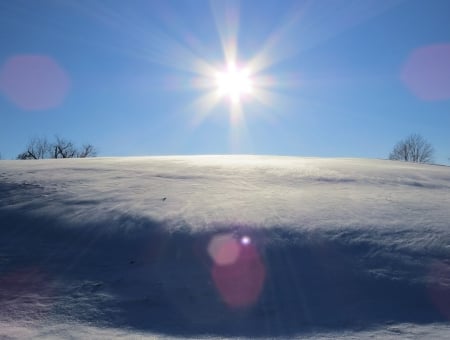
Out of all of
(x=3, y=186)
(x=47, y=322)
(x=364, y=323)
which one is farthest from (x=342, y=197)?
(x=3, y=186)

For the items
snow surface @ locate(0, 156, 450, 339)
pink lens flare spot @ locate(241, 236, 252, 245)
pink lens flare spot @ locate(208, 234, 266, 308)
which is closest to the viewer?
snow surface @ locate(0, 156, 450, 339)

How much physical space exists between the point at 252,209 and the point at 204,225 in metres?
1.01

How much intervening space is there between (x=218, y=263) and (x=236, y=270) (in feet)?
0.77

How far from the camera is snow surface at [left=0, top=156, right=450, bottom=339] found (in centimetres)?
377

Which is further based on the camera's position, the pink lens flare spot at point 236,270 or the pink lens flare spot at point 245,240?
the pink lens flare spot at point 245,240

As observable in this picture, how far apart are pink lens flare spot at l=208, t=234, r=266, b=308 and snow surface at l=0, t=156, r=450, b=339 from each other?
0.06 feet

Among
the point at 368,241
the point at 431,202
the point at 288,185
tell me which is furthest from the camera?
the point at 288,185

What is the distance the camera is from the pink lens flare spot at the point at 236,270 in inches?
168

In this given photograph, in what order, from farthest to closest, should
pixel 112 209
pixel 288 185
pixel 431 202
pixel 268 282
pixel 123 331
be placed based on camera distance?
1. pixel 288 185
2. pixel 431 202
3. pixel 112 209
4. pixel 268 282
5. pixel 123 331

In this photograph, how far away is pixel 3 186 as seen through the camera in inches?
292

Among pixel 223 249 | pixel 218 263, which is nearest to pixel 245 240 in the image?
pixel 223 249

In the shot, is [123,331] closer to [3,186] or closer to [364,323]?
A: [364,323]

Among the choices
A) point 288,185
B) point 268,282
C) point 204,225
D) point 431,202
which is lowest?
point 268,282

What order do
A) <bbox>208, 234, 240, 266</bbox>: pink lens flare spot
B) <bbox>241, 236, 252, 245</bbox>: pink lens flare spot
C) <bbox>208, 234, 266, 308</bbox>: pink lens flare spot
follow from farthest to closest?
1. <bbox>241, 236, 252, 245</bbox>: pink lens flare spot
2. <bbox>208, 234, 240, 266</bbox>: pink lens flare spot
3. <bbox>208, 234, 266, 308</bbox>: pink lens flare spot
